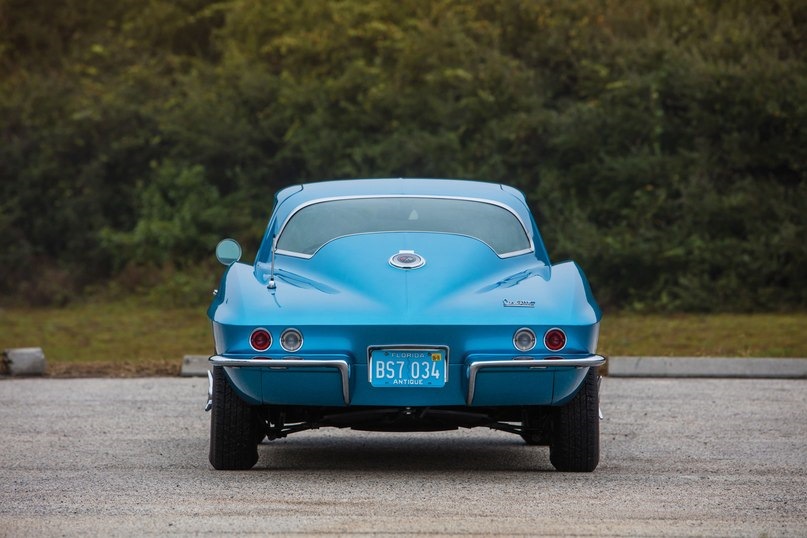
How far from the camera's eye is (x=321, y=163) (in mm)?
24875

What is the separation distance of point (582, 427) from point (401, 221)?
1.55m

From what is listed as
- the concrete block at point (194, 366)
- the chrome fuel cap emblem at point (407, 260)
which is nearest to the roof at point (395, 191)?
the chrome fuel cap emblem at point (407, 260)

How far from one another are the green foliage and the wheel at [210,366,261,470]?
46.7ft

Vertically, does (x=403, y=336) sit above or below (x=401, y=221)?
below

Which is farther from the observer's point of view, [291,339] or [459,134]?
[459,134]

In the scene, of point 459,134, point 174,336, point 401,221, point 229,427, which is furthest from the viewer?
point 459,134

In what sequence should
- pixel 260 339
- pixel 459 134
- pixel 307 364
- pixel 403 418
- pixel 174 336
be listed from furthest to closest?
pixel 459 134
pixel 174 336
pixel 403 418
pixel 260 339
pixel 307 364

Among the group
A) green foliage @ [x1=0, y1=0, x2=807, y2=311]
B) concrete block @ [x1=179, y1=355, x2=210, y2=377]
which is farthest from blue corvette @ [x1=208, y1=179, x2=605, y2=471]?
green foliage @ [x1=0, y1=0, x2=807, y2=311]

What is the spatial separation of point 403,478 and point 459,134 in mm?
16800

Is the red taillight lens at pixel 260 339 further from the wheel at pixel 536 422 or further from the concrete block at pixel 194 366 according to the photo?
the concrete block at pixel 194 366

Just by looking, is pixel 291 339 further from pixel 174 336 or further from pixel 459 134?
pixel 459 134

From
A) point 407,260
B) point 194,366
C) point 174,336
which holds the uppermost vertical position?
point 407,260

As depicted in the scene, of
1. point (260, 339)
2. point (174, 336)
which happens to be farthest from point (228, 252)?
point (174, 336)

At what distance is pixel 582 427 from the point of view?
24.5 feet
